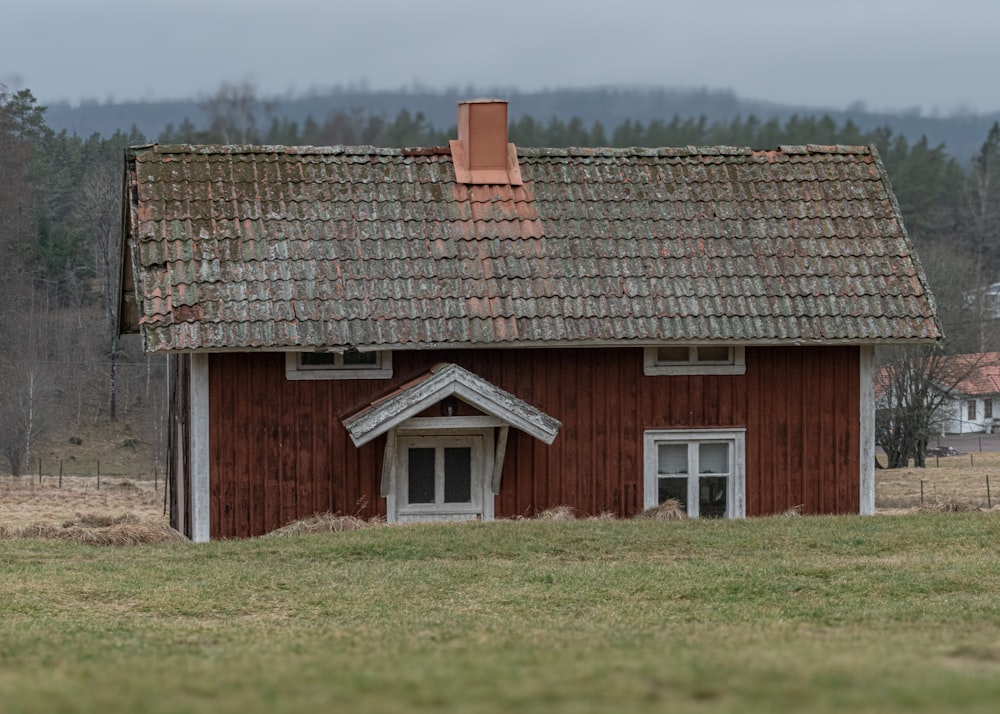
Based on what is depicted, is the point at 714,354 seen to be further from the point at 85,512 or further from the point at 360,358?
the point at 85,512

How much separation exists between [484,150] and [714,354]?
15.0ft

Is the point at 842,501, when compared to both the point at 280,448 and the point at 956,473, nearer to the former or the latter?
the point at 280,448

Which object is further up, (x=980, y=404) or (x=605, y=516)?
(x=980, y=404)

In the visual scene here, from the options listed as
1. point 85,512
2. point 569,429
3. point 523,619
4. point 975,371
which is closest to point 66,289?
point 85,512

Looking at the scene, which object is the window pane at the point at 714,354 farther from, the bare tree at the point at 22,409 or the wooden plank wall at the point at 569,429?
the bare tree at the point at 22,409

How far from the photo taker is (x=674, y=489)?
21.6 metres

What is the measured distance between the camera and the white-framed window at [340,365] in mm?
20359

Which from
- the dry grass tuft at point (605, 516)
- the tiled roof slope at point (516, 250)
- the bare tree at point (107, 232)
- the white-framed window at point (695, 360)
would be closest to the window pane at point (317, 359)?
the tiled roof slope at point (516, 250)

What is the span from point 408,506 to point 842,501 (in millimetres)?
6238

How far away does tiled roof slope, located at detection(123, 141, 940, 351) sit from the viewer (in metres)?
20.2

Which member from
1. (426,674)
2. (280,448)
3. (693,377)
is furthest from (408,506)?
(426,674)

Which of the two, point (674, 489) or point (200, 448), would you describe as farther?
point (674, 489)

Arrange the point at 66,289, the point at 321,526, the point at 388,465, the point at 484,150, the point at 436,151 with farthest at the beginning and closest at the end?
1. the point at 66,289
2. the point at 436,151
3. the point at 484,150
4. the point at 388,465
5. the point at 321,526

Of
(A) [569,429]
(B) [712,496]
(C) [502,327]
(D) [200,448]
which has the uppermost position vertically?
(C) [502,327]
